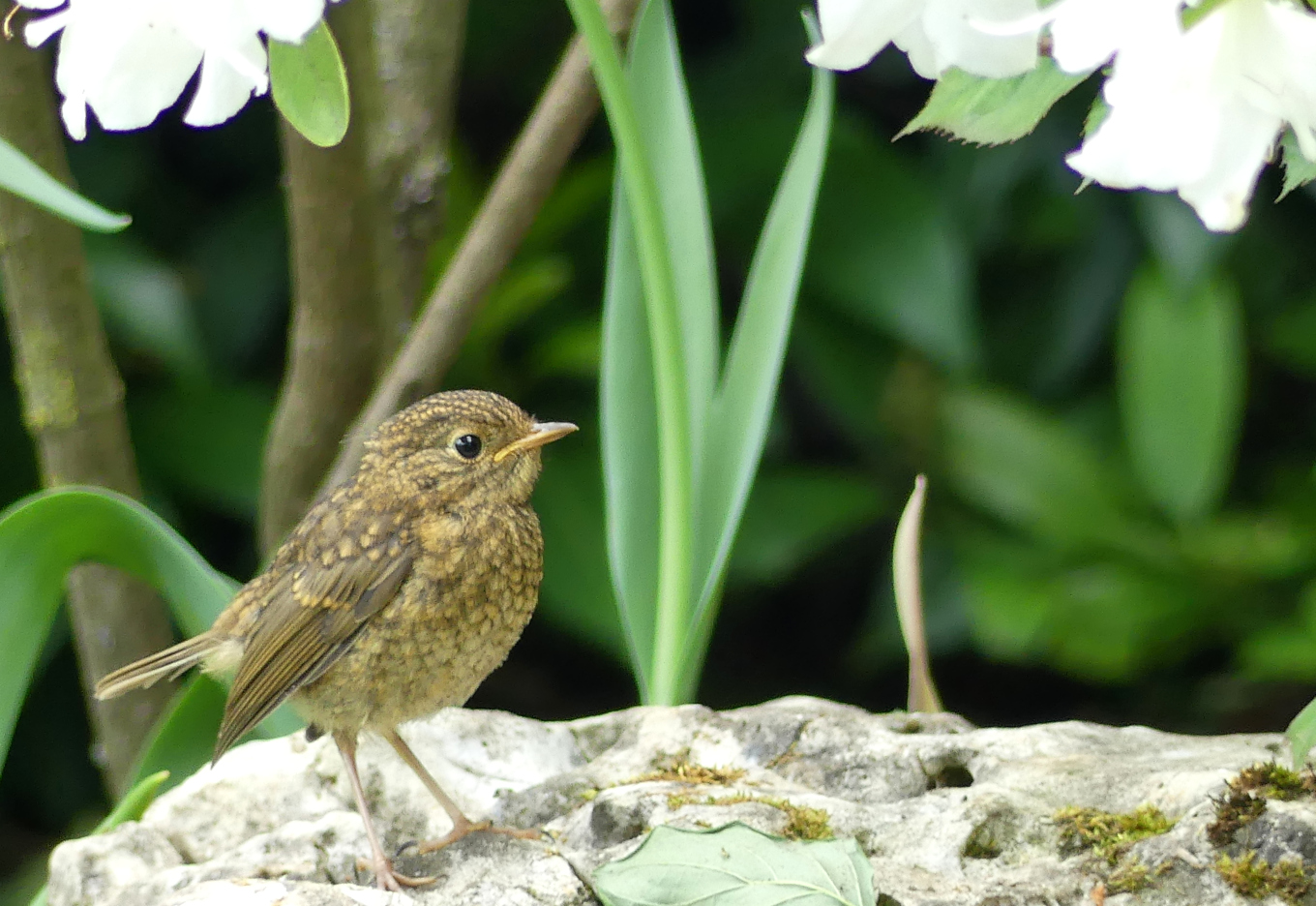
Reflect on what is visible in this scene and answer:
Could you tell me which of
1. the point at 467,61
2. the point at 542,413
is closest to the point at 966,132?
the point at 542,413

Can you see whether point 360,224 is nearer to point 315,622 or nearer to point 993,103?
point 315,622

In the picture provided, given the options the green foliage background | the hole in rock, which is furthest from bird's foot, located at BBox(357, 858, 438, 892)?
the green foliage background

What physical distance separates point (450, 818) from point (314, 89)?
97 centimetres

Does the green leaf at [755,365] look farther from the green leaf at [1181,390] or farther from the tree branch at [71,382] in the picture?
the green leaf at [1181,390]

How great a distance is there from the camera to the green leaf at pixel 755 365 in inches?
66.2

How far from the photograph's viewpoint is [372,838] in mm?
1431

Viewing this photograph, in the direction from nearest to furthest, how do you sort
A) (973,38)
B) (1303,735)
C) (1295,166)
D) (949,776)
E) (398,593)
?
(973,38) → (1295,166) → (1303,735) → (949,776) → (398,593)

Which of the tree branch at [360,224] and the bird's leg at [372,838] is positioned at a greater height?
the tree branch at [360,224]

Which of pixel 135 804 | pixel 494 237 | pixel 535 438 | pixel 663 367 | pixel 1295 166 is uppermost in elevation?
pixel 1295 166

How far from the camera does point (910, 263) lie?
2861 mm

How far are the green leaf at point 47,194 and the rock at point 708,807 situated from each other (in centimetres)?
60

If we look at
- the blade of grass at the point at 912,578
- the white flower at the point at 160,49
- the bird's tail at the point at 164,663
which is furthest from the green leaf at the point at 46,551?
the blade of grass at the point at 912,578

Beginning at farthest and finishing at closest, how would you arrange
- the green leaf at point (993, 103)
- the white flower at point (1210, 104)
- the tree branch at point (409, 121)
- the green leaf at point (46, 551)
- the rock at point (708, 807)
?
1. the tree branch at point (409, 121)
2. the green leaf at point (46, 551)
3. the rock at point (708, 807)
4. the green leaf at point (993, 103)
5. the white flower at point (1210, 104)

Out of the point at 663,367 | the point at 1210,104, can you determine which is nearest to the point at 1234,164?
the point at 1210,104
